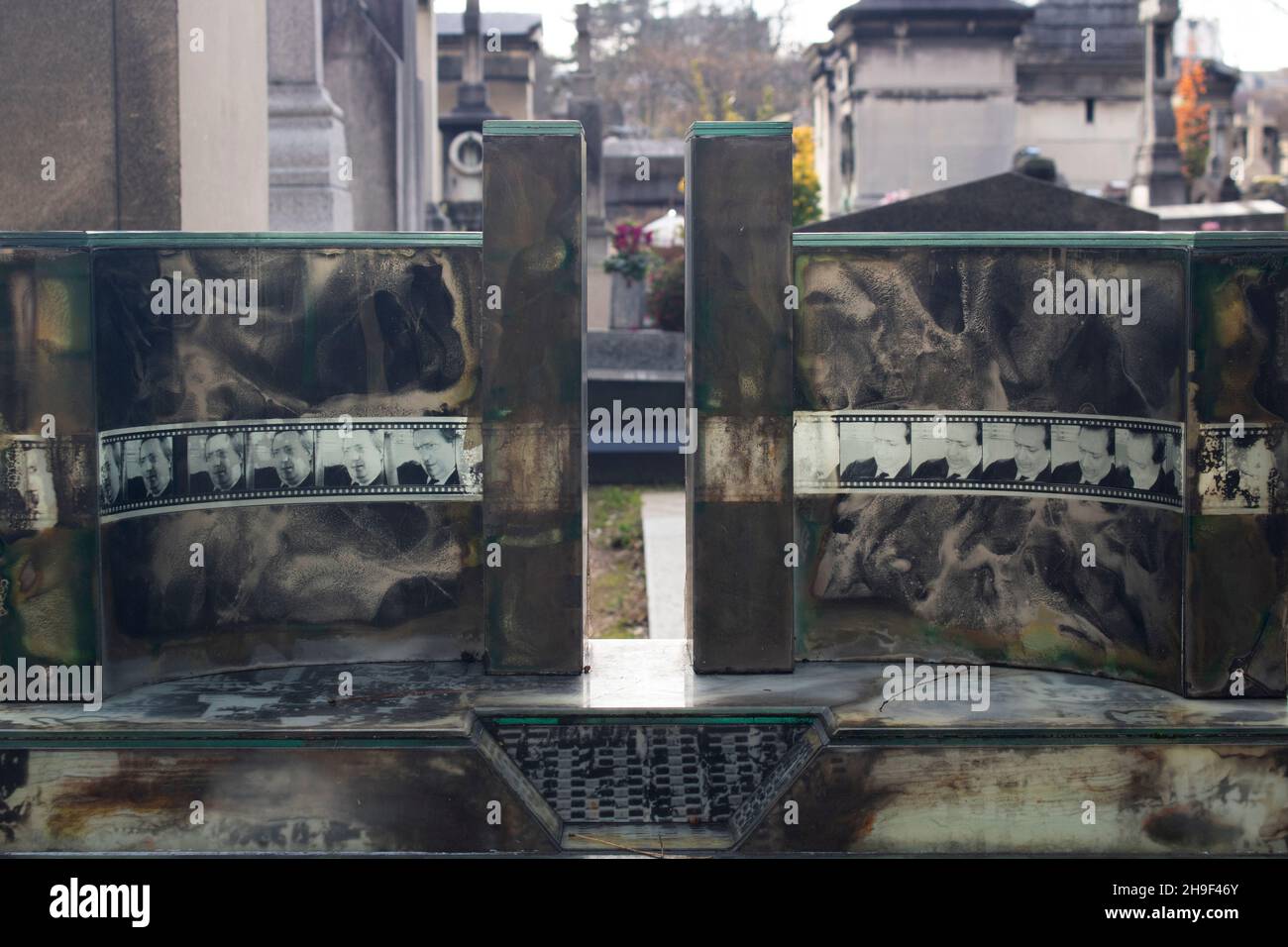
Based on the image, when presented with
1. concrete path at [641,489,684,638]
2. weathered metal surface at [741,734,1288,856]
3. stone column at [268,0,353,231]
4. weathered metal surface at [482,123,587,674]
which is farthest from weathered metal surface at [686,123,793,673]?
stone column at [268,0,353,231]

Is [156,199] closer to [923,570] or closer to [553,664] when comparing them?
[553,664]

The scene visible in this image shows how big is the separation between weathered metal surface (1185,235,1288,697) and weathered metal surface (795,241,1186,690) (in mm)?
290

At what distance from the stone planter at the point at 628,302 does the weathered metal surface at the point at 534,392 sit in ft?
33.8

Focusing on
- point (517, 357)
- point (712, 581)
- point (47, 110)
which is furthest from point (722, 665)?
point (47, 110)

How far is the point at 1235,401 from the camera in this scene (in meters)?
5.51

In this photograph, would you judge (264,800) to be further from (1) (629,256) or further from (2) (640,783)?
(1) (629,256)

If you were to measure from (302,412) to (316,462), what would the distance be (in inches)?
8.2

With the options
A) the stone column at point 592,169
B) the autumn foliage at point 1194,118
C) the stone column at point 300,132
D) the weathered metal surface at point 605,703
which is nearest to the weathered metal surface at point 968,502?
A: the weathered metal surface at point 605,703

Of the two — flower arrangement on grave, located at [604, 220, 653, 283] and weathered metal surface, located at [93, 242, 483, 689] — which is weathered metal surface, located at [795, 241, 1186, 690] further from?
flower arrangement on grave, located at [604, 220, 653, 283]

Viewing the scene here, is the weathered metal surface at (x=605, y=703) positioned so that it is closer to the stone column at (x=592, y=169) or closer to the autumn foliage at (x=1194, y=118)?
the stone column at (x=592, y=169)

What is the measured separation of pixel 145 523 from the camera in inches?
227
